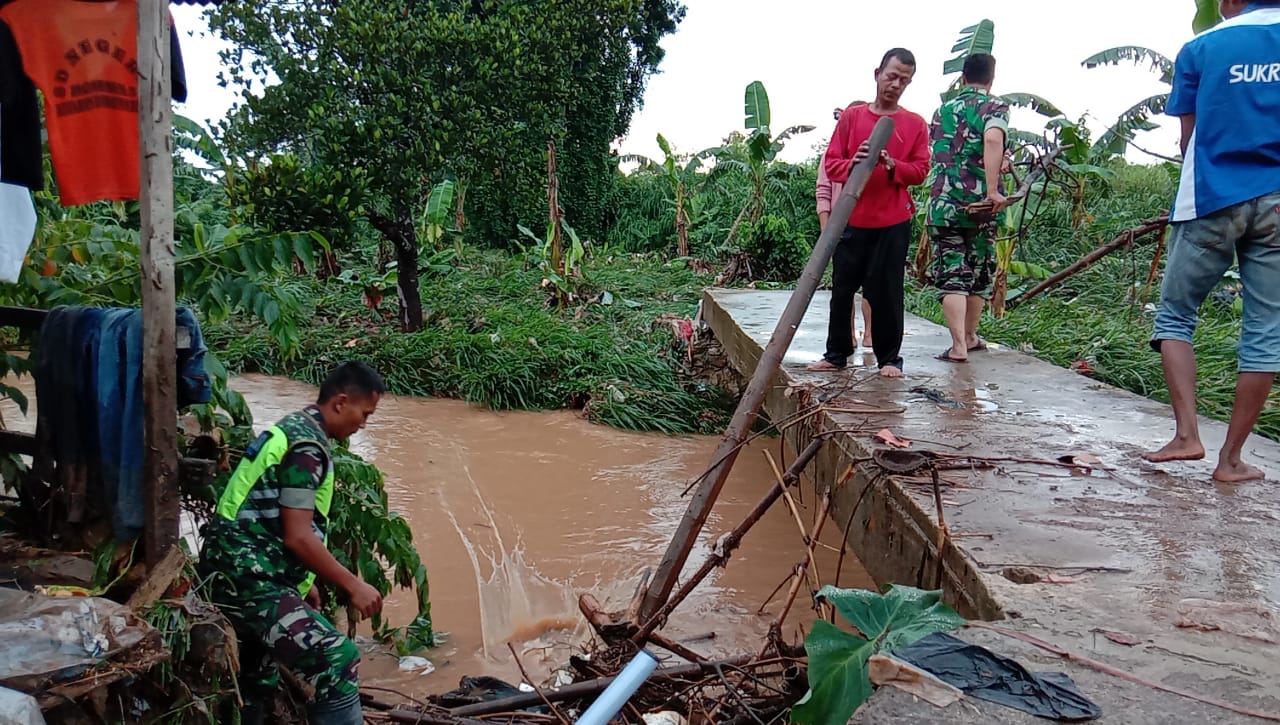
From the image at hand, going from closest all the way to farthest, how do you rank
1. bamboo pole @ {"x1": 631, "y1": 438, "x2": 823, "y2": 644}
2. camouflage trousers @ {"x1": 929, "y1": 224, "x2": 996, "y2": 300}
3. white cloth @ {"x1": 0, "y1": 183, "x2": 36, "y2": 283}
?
bamboo pole @ {"x1": 631, "y1": 438, "x2": 823, "y2": 644}, white cloth @ {"x1": 0, "y1": 183, "x2": 36, "y2": 283}, camouflage trousers @ {"x1": 929, "y1": 224, "x2": 996, "y2": 300}

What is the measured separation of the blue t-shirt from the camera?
2930 mm

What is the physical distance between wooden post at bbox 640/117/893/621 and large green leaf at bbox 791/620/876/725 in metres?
0.55

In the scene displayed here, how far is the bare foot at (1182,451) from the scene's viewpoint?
3.22 metres

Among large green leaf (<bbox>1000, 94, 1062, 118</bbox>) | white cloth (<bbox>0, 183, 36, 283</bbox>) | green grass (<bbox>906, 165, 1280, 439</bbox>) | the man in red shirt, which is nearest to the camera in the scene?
white cloth (<bbox>0, 183, 36, 283</bbox>)

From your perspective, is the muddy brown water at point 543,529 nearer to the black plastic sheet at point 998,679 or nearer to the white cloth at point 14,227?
the black plastic sheet at point 998,679

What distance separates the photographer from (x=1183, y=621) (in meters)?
2.05

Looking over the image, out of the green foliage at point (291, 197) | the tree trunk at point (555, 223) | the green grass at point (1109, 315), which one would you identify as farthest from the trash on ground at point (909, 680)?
the tree trunk at point (555, 223)

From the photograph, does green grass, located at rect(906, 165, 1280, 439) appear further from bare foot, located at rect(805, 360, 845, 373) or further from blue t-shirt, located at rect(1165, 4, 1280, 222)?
blue t-shirt, located at rect(1165, 4, 1280, 222)

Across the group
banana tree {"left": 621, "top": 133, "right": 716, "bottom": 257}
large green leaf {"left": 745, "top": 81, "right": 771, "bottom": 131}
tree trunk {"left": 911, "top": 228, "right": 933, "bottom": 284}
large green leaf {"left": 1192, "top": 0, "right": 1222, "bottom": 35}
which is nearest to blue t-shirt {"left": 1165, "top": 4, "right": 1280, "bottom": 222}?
large green leaf {"left": 1192, "top": 0, "right": 1222, "bottom": 35}

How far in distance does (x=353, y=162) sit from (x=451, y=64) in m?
1.47

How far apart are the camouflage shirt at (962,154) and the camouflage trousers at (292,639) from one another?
13.1 feet

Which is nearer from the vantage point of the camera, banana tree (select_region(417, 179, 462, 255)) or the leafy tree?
the leafy tree

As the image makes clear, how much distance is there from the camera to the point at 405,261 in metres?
10.4

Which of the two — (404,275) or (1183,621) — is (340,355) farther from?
(1183,621)
